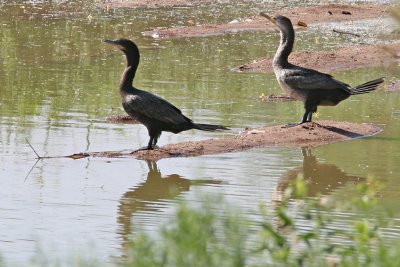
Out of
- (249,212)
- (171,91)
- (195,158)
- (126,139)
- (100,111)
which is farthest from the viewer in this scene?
(171,91)

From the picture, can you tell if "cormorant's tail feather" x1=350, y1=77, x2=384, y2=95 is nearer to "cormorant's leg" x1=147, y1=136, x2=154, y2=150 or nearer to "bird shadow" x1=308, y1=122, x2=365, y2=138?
"bird shadow" x1=308, y1=122, x2=365, y2=138

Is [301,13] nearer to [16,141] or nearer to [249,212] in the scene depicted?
[16,141]

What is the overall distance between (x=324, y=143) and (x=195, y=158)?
183 centimetres

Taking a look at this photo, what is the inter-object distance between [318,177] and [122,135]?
107 inches

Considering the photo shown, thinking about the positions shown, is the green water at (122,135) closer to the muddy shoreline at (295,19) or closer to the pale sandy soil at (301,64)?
the pale sandy soil at (301,64)

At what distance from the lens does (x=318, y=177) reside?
37.8 ft

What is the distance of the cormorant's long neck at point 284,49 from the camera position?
14.3 meters

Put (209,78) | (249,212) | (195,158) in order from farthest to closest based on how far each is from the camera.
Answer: (209,78)
(195,158)
(249,212)

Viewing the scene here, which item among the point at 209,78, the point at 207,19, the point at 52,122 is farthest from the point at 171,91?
the point at 207,19

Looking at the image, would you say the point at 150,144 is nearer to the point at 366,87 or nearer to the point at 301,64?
the point at 366,87

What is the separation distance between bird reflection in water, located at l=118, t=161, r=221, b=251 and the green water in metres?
0.01

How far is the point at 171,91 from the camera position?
1634 centimetres

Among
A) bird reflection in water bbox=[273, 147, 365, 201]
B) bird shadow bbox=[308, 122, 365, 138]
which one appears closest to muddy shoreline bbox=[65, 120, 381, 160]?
bird shadow bbox=[308, 122, 365, 138]

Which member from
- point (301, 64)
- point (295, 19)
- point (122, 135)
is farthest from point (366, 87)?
point (295, 19)
